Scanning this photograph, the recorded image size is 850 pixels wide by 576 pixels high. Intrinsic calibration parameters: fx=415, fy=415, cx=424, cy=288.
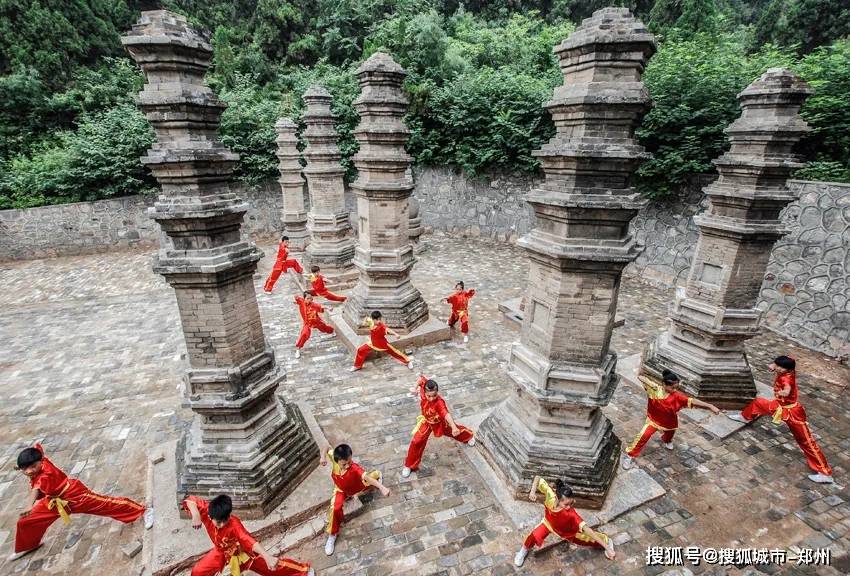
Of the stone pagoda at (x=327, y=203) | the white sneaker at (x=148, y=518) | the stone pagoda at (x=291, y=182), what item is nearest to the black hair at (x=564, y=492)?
the white sneaker at (x=148, y=518)

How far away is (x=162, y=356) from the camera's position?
9383 mm

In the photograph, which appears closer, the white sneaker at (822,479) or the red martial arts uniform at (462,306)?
the white sneaker at (822,479)

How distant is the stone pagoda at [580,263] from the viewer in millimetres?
4375

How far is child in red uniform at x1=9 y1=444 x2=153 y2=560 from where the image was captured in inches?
188

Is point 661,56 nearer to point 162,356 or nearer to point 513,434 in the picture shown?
point 513,434

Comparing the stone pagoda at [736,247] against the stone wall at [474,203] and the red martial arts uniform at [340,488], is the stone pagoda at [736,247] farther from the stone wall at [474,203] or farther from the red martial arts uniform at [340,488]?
the stone wall at [474,203]

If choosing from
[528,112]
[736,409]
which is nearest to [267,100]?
[528,112]

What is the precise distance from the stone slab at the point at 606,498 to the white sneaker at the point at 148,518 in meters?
4.23

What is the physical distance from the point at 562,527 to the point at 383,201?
685 cm

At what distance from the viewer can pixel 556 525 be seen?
15.2 feet

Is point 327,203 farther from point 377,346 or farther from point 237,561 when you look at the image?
point 237,561

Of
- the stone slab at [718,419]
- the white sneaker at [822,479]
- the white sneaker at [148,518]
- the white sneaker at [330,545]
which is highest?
the stone slab at [718,419]

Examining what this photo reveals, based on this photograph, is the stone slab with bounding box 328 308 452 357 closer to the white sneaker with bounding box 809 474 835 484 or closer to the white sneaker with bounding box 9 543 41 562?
the white sneaker with bounding box 9 543 41 562

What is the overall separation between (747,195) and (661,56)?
8.97 m
